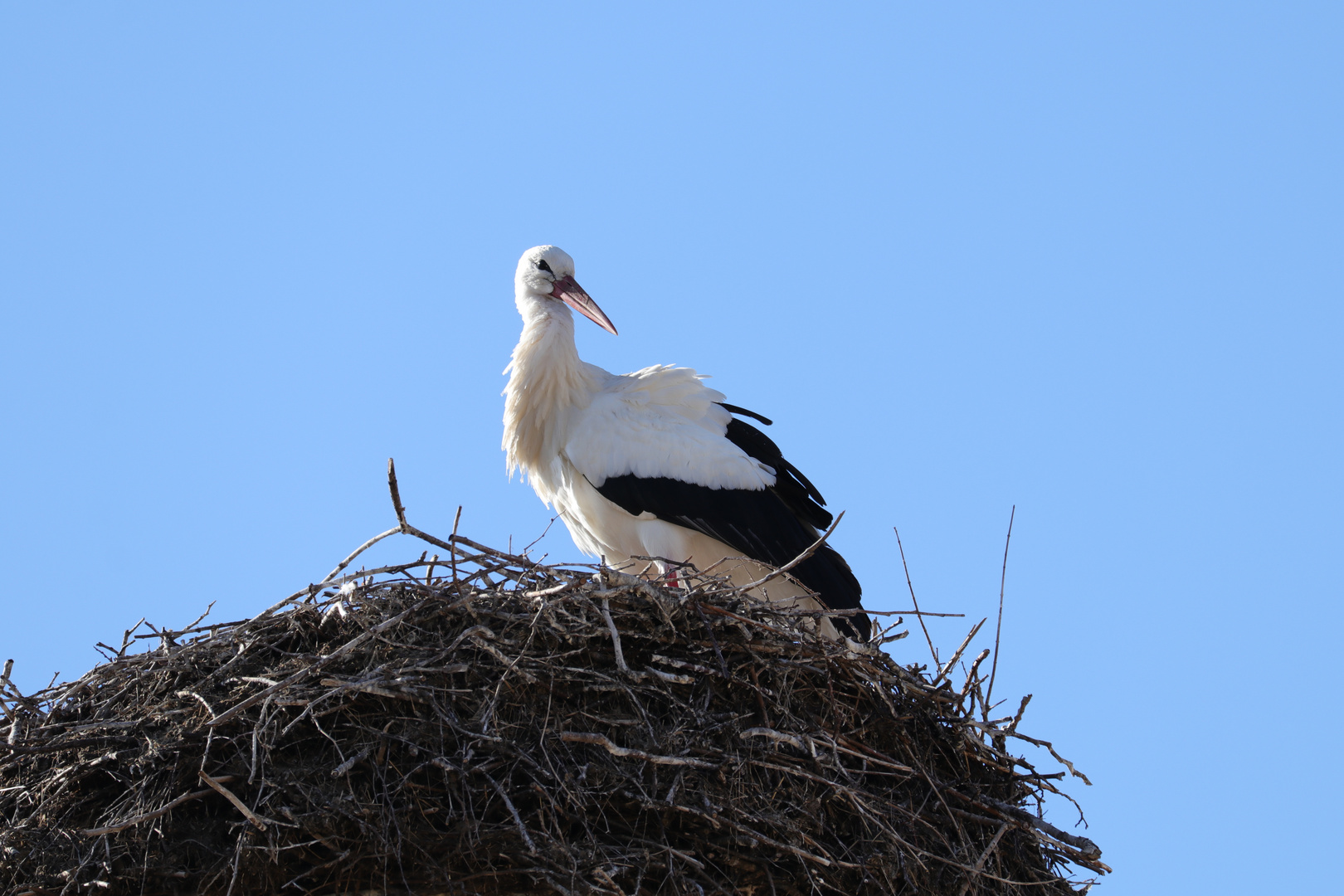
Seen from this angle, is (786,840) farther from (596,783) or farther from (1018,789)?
(1018,789)

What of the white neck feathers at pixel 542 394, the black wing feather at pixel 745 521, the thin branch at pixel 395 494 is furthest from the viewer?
the white neck feathers at pixel 542 394

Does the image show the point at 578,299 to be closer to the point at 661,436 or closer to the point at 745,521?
the point at 661,436

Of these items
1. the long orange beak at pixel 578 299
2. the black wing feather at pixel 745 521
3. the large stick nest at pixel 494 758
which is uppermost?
the long orange beak at pixel 578 299

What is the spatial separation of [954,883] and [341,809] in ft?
5.57

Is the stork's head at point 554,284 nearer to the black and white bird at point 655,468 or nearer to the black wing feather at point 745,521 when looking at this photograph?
the black and white bird at point 655,468

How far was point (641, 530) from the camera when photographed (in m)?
5.65

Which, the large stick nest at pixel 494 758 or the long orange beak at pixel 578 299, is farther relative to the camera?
the long orange beak at pixel 578 299

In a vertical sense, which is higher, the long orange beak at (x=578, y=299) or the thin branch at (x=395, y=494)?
the long orange beak at (x=578, y=299)

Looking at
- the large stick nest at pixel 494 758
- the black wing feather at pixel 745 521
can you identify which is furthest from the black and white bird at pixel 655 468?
the large stick nest at pixel 494 758

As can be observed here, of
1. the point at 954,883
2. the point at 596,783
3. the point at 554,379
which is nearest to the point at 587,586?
the point at 596,783

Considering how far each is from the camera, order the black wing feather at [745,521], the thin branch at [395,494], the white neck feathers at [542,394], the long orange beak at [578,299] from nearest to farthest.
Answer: the thin branch at [395,494] < the black wing feather at [745,521] < the white neck feathers at [542,394] < the long orange beak at [578,299]

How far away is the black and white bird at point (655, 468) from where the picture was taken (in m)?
5.57

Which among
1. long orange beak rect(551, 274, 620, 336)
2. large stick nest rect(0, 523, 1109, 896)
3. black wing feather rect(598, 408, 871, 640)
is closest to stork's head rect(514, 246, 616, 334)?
long orange beak rect(551, 274, 620, 336)

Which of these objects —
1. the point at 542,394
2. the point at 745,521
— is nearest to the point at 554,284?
the point at 542,394
